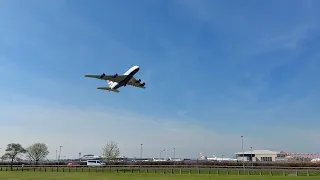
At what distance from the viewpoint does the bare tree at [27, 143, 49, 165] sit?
398 ft

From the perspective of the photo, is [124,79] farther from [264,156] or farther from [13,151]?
[264,156]

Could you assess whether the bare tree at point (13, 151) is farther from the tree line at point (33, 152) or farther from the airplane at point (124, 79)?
the airplane at point (124, 79)

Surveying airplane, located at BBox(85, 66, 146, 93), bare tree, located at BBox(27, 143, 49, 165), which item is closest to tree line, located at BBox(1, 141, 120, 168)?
bare tree, located at BBox(27, 143, 49, 165)

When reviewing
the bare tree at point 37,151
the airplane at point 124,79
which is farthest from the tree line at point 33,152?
the airplane at point 124,79

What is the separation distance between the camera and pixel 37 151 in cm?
12181

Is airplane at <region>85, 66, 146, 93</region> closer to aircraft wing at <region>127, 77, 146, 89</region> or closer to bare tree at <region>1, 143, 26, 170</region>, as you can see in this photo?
aircraft wing at <region>127, 77, 146, 89</region>

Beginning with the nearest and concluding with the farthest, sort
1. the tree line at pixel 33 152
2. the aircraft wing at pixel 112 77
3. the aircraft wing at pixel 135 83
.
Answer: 1. the aircraft wing at pixel 112 77
2. the aircraft wing at pixel 135 83
3. the tree line at pixel 33 152

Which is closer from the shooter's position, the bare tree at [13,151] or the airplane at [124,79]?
the airplane at [124,79]

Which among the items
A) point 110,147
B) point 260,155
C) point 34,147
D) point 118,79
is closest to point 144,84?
point 118,79

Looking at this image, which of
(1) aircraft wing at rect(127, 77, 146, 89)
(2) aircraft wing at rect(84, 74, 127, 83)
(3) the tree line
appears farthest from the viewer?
(3) the tree line

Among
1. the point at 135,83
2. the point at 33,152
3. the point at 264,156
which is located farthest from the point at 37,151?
the point at 264,156

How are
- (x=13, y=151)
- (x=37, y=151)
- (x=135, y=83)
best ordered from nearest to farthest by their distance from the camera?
(x=135, y=83) → (x=13, y=151) → (x=37, y=151)

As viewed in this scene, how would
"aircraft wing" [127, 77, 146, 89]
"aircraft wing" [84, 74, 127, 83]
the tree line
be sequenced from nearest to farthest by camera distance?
"aircraft wing" [84, 74, 127, 83]
"aircraft wing" [127, 77, 146, 89]
the tree line

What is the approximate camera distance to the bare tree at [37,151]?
12125 cm
